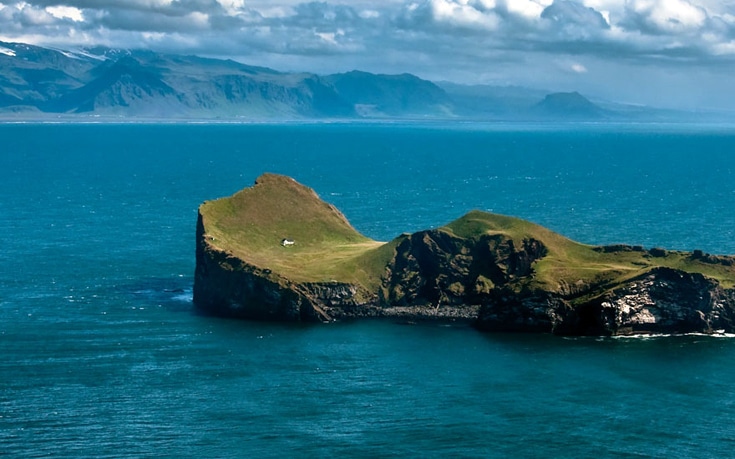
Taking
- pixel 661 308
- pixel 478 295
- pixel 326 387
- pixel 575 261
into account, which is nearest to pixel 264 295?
pixel 478 295

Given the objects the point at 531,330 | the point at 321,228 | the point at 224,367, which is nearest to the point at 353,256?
the point at 321,228

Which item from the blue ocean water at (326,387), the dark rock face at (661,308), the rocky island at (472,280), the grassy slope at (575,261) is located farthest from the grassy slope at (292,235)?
the dark rock face at (661,308)

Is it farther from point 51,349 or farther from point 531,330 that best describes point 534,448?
point 51,349

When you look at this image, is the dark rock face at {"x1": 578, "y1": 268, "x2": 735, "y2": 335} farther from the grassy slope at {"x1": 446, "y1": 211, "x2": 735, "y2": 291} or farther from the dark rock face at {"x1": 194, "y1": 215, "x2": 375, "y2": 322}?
the dark rock face at {"x1": 194, "y1": 215, "x2": 375, "y2": 322}

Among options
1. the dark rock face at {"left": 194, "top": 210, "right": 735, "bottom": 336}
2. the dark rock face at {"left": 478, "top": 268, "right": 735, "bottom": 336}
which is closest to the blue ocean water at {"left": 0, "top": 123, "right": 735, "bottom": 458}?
the dark rock face at {"left": 478, "top": 268, "right": 735, "bottom": 336}

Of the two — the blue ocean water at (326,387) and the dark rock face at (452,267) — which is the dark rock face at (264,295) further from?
the dark rock face at (452,267)

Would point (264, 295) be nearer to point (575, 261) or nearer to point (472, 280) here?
point (472, 280)
